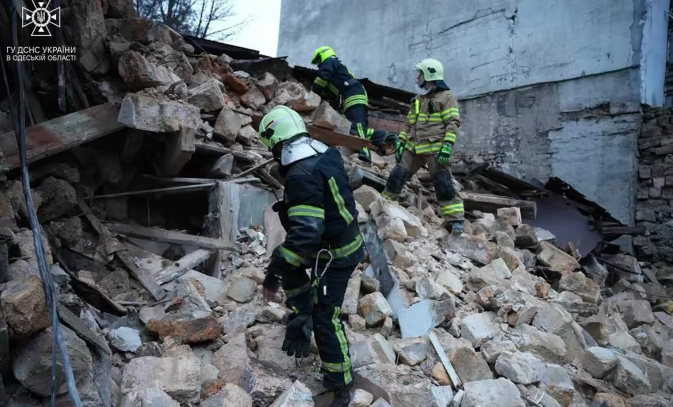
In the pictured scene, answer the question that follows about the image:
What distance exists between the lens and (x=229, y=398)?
257 centimetres

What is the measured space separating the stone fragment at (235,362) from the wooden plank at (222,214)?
143 centimetres

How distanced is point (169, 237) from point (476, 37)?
8.47m

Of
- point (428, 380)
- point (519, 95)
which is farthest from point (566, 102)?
point (428, 380)

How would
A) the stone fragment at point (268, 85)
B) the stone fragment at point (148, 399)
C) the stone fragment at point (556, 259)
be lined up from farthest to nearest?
the stone fragment at point (268, 85) → the stone fragment at point (556, 259) → the stone fragment at point (148, 399)

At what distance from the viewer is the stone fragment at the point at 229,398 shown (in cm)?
255

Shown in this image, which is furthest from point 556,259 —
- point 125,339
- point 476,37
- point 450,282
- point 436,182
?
point 476,37

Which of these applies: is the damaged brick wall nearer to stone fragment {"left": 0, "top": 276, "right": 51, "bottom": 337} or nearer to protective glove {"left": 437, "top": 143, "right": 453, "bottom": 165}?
protective glove {"left": 437, "top": 143, "right": 453, "bottom": 165}

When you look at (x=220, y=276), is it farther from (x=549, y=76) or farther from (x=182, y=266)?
(x=549, y=76)

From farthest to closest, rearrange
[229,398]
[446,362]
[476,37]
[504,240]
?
[476,37] → [504,240] → [446,362] → [229,398]

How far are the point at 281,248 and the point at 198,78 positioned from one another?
3.89 metres

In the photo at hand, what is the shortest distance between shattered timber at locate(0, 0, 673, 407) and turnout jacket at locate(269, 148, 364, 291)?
2.16 feet

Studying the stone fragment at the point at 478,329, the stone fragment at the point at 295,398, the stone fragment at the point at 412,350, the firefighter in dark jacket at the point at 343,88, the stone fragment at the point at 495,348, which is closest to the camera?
the stone fragment at the point at 295,398

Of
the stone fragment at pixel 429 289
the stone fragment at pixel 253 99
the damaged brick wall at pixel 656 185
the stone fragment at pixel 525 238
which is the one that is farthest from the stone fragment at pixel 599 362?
the damaged brick wall at pixel 656 185

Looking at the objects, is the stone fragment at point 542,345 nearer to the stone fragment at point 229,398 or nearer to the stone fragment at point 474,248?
the stone fragment at point 474,248
